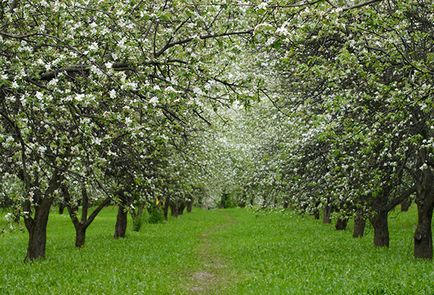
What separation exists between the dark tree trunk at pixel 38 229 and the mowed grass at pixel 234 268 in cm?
56

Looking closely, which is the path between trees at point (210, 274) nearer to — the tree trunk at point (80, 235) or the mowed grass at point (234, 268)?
the mowed grass at point (234, 268)

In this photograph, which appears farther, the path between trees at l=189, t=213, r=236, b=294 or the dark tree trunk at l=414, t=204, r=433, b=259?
the dark tree trunk at l=414, t=204, r=433, b=259

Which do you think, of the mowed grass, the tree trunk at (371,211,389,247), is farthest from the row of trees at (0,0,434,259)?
the tree trunk at (371,211,389,247)

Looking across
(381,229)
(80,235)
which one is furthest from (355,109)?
(80,235)

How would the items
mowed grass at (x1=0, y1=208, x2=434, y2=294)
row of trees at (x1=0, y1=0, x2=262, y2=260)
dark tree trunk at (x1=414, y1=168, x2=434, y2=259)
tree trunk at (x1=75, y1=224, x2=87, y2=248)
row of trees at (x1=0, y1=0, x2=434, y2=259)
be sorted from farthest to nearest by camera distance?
tree trunk at (x1=75, y1=224, x2=87, y2=248), dark tree trunk at (x1=414, y1=168, x2=434, y2=259), mowed grass at (x1=0, y1=208, x2=434, y2=294), row of trees at (x1=0, y1=0, x2=434, y2=259), row of trees at (x1=0, y1=0, x2=262, y2=260)

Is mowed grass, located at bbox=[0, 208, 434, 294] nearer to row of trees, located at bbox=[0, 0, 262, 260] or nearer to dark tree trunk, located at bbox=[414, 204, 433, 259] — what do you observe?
dark tree trunk, located at bbox=[414, 204, 433, 259]

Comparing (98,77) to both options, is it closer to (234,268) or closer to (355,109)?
(355,109)

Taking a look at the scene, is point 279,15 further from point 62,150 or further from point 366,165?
point 366,165

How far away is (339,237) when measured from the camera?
27938mm

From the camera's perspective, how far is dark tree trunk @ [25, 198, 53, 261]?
65.5 ft

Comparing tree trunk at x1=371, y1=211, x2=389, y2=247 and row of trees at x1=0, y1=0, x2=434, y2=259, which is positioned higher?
row of trees at x1=0, y1=0, x2=434, y2=259

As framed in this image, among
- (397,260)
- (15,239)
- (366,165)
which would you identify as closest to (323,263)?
(397,260)

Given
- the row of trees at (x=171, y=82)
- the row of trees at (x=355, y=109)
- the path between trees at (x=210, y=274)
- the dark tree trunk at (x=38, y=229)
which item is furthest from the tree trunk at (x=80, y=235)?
the row of trees at (x=171, y=82)

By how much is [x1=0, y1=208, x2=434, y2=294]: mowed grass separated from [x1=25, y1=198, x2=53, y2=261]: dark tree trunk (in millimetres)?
564
